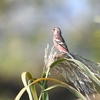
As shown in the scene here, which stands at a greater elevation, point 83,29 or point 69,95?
point 83,29

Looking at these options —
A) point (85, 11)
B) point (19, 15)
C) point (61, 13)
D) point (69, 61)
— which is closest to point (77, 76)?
point (69, 61)

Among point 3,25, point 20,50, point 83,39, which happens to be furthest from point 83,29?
point 3,25

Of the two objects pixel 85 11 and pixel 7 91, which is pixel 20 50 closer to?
pixel 7 91

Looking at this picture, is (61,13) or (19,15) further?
(19,15)

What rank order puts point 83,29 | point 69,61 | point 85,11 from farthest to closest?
point 83,29 → point 85,11 → point 69,61

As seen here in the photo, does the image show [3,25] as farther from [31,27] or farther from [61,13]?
[61,13]

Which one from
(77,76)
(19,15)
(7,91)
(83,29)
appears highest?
(19,15)

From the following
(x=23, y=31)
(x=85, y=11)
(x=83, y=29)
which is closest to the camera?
(x=85, y=11)
